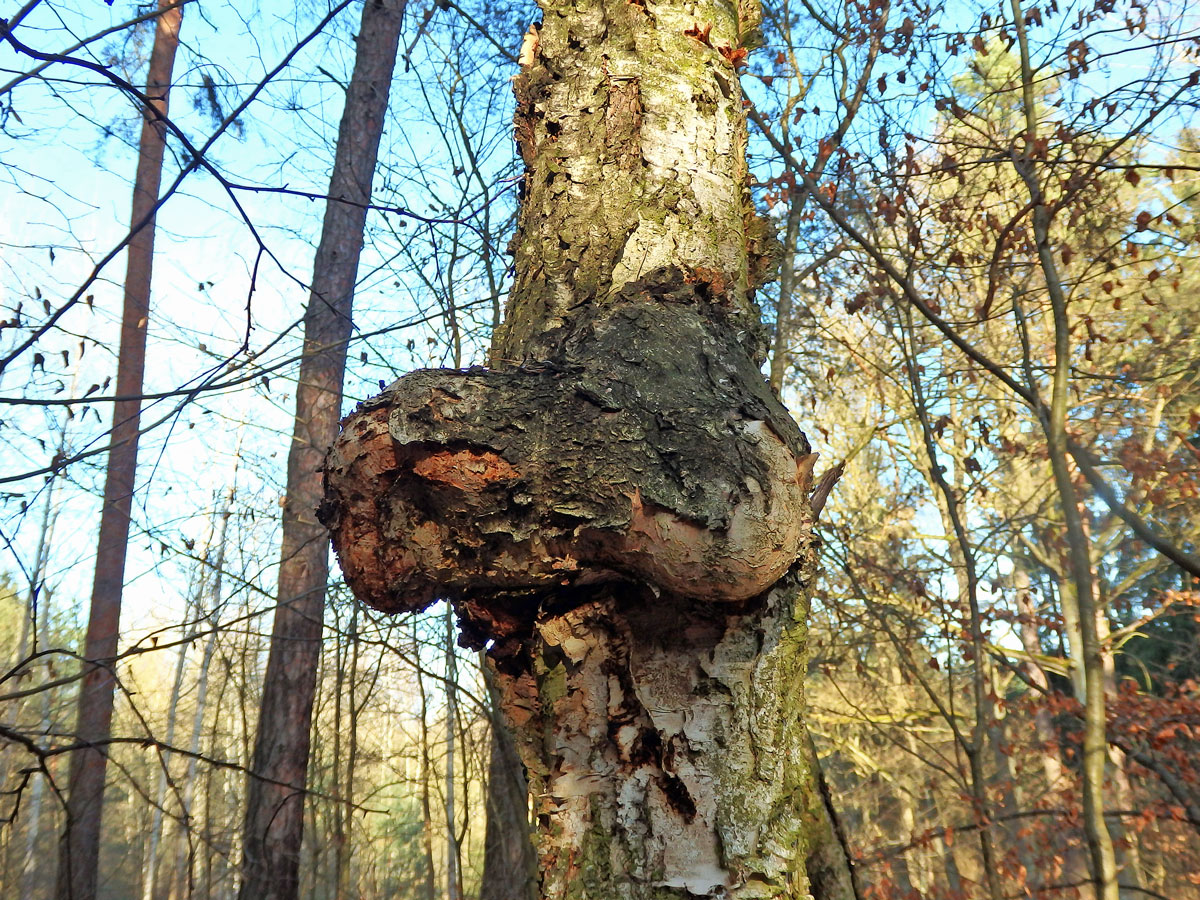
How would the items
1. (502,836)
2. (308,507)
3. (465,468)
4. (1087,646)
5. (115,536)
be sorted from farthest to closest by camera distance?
(115,536) < (308,507) < (502,836) < (1087,646) < (465,468)

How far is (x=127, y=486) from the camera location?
5352 millimetres

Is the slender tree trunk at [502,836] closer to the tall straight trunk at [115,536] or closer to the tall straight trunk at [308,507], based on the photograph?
the tall straight trunk at [308,507]

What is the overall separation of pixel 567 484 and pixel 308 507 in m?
4.75

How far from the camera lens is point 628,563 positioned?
1174 mm

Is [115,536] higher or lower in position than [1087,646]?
higher

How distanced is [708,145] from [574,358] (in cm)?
59

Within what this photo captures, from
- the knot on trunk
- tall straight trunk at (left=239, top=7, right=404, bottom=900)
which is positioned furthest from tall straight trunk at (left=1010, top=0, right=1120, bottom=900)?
tall straight trunk at (left=239, top=7, right=404, bottom=900)

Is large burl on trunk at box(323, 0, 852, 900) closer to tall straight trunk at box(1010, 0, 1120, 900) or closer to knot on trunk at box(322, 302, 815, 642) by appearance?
knot on trunk at box(322, 302, 815, 642)

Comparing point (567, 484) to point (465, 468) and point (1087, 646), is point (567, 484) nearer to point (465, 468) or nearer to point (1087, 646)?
point (465, 468)

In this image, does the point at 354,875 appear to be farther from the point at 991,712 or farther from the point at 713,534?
Result: the point at 713,534

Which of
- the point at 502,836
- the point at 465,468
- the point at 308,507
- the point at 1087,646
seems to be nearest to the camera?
the point at 465,468

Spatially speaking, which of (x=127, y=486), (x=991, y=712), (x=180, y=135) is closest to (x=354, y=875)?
(x=991, y=712)

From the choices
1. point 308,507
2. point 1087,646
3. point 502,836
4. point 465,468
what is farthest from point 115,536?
point 1087,646

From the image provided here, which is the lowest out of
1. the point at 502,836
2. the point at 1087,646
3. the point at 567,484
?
the point at 502,836
